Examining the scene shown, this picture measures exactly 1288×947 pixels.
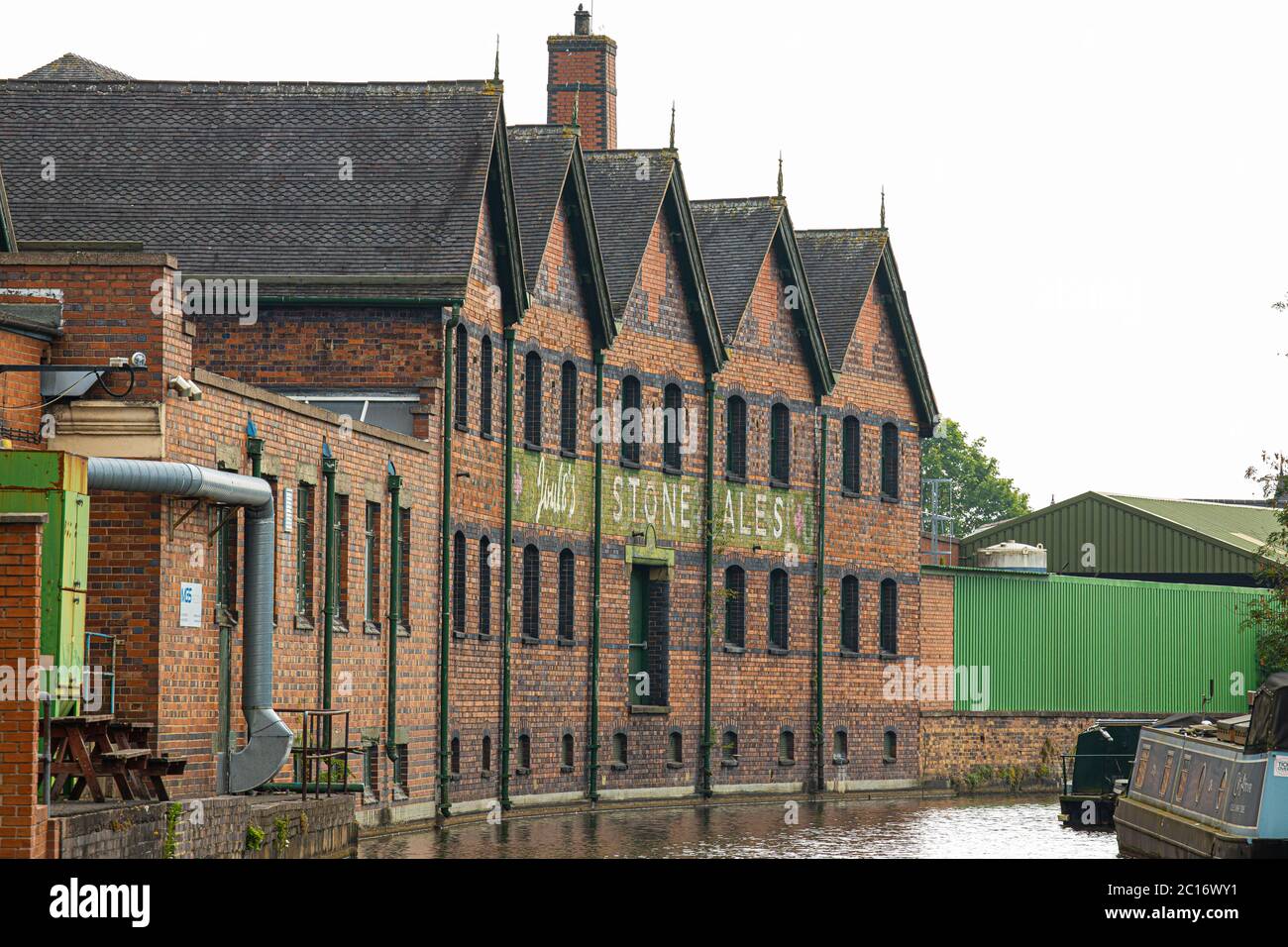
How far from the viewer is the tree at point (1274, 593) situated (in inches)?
1772

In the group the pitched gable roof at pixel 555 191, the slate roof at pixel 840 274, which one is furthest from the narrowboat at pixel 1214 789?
the slate roof at pixel 840 274

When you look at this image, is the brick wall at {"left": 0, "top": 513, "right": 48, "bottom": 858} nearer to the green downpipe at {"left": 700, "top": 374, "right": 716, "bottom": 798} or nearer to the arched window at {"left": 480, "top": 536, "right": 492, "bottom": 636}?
the arched window at {"left": 480, "top": 536, "right": 492, "bottom": 636}

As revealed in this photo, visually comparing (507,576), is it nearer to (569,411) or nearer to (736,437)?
(569,411)

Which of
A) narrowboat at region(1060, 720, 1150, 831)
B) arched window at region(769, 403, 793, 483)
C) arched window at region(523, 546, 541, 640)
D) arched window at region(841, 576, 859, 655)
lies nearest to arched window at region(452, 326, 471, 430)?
arched window at region(523, 546, 541, 640)

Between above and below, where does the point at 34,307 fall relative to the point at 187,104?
below

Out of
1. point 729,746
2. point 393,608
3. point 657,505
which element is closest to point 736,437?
point 657,505

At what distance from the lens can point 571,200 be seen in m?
39.7

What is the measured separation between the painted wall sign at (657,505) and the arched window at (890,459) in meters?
3.47

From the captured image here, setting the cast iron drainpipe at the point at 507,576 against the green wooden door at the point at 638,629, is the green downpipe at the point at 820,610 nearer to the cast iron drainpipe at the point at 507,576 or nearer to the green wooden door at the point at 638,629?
the green wooden door at the point at 638,629

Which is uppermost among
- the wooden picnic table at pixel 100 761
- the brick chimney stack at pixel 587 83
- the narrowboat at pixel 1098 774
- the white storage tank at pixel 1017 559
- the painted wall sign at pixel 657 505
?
the brick chimney stack at pixel 587 83

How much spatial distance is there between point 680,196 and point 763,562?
23.1 feet
